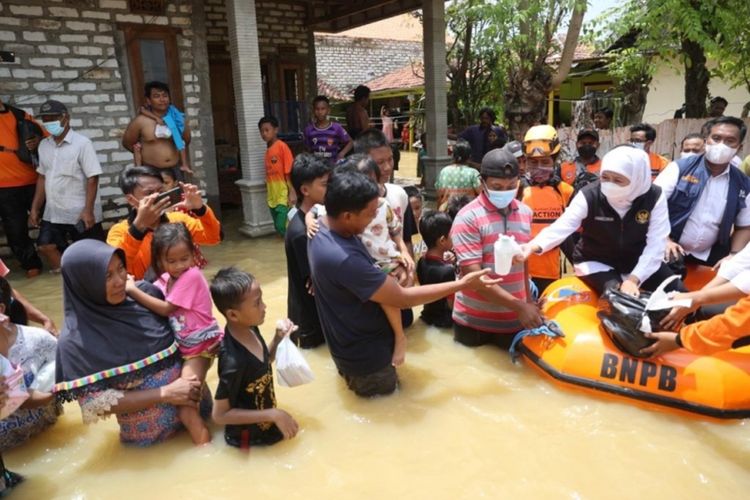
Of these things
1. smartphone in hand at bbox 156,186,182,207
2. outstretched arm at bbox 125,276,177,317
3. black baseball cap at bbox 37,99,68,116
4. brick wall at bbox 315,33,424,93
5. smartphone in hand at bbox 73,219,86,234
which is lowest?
smartphone in hand at bbox 73,219,86,234

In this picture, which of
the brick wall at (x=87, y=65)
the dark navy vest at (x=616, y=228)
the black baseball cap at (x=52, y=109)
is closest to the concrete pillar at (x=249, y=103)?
the brick wall at (x=87, y=65)

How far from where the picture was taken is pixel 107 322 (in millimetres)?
2498

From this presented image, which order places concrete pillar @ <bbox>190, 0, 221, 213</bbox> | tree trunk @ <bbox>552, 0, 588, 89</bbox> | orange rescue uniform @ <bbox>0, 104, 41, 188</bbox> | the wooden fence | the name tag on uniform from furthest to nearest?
concrete pillar @ <bbox>190, 0, 221, 213</bbox>, tree trunk @ <bbox>552, 0, 588, 89</bbox>, the wooden fence, orange rescue uniform @ <bbox>0, 104, 41, 188</bbox>, the name tag on uniform

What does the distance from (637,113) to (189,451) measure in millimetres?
12765

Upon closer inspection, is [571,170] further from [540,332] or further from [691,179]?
[540,332]

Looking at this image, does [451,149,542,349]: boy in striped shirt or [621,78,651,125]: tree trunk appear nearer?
[451,149,542,349]: boy in striped shirt

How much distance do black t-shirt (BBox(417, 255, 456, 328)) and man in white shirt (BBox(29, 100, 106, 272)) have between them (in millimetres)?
3864

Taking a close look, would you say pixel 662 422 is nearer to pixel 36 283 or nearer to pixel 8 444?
pixel 8 444

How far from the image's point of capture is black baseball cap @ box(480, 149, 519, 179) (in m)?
3.22

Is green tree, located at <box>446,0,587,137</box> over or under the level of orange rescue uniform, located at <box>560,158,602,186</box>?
over

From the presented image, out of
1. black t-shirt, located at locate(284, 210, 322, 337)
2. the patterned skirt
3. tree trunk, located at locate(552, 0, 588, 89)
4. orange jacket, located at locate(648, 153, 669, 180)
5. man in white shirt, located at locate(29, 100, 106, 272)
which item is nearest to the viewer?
the patterned skirt

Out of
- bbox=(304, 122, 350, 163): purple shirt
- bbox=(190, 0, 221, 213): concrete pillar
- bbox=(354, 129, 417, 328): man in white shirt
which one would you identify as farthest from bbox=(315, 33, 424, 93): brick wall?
bbox=(354, 129, 417, 328): man in white shirt

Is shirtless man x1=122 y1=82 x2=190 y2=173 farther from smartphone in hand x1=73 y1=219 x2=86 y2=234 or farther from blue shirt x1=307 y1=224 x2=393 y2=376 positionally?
blue shirt x1=307 y1=224 x2=393 y2=376

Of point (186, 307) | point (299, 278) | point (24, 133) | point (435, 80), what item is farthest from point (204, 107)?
point (186, 307)
